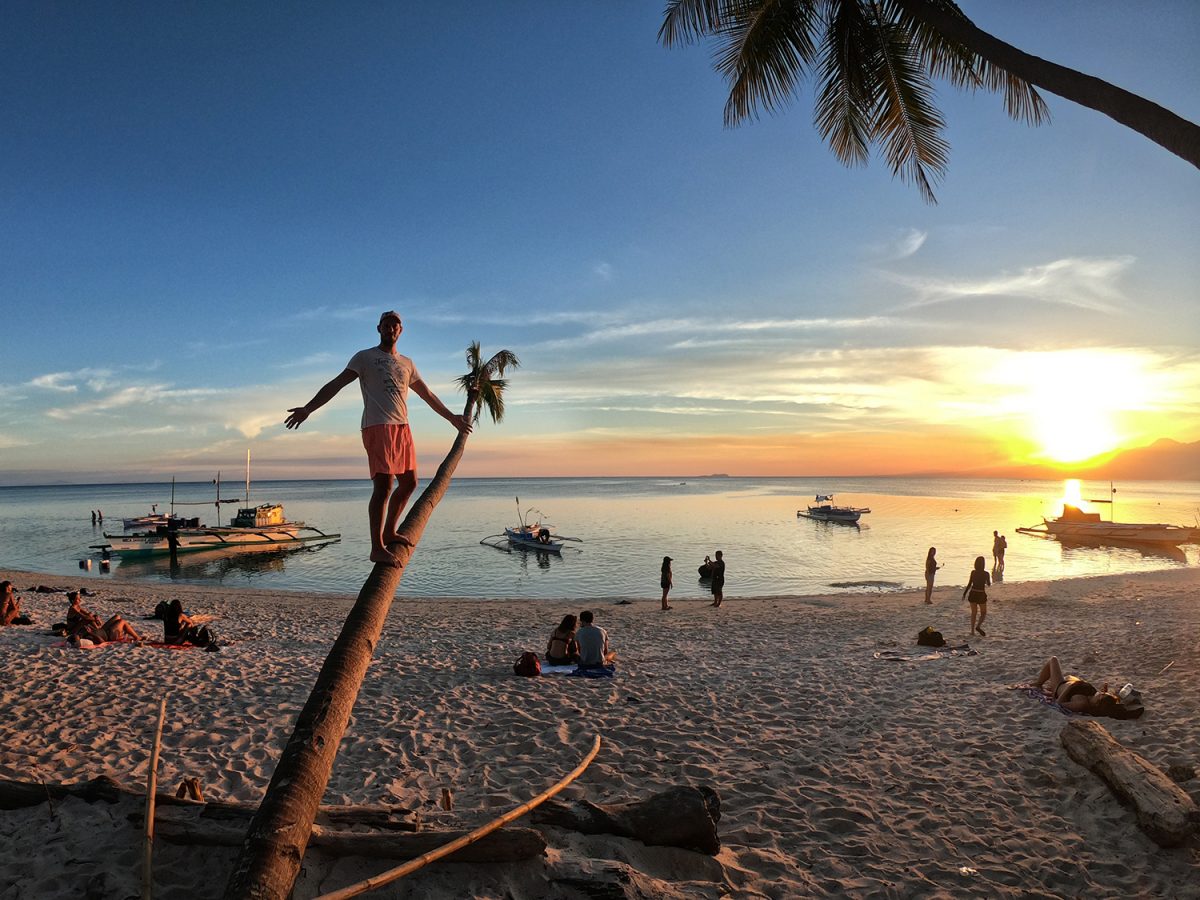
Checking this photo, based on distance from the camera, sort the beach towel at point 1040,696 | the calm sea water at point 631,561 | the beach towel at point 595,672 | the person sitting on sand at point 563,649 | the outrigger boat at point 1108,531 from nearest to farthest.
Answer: the beach towel at point 1040,696, the beach towel at point 595,672, the person sitting on sand at point 563,649, the calm sea water at point 631,561, the outrigger boat at point 1108,531

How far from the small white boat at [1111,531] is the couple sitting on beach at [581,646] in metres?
57.1

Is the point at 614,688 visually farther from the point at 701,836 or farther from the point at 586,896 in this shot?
the point at 586,896

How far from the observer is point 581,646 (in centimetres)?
1134

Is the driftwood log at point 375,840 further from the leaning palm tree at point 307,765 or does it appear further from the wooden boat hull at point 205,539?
the wooden boat hull at point 205,539

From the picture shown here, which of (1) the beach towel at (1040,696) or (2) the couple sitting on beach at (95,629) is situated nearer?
(1) the beach towel at (1040,696)

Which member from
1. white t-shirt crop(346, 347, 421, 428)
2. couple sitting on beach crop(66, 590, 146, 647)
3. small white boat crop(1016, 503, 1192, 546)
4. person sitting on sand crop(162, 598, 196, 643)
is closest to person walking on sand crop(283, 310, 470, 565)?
white t-shirt crop(346, 347, 421, 428)

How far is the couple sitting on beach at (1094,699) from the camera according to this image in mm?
8203

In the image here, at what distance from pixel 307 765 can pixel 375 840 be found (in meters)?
1.26

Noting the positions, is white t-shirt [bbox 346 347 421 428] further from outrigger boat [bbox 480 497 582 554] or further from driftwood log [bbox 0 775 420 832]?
outrigger boat [bbox 480 497 582 554]

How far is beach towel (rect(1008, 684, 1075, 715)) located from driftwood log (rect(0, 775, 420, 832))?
28.8 ft

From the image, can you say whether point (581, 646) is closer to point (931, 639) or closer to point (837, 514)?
point (931, 639)

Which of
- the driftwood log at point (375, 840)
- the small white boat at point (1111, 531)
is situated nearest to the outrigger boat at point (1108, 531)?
the small white boat at point (1111, 531)

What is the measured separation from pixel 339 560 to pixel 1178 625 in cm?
4149

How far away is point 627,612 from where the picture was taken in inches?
845
